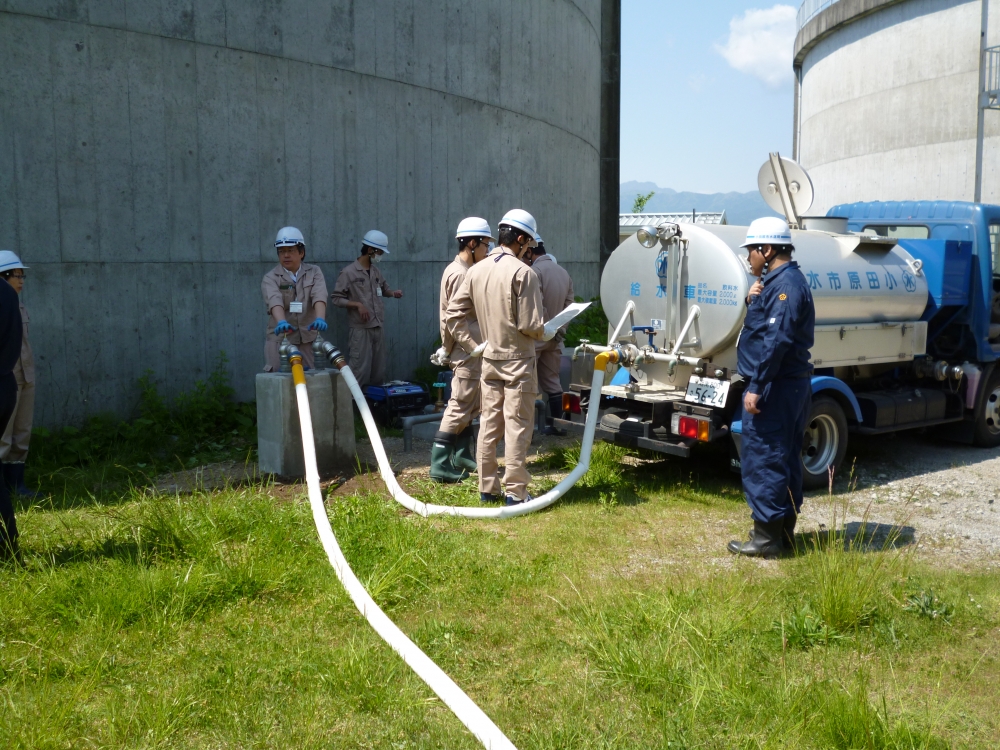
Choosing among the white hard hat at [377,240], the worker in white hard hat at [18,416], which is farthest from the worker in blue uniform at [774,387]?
the worker in white hard hat at [18,416]

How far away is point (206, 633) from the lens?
13.8 ft

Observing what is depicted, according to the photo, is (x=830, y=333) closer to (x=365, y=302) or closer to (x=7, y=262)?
(x=365, y=302)

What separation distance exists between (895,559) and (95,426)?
6245 mm

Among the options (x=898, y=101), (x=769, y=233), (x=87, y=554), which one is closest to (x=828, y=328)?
(x=769, y=233)

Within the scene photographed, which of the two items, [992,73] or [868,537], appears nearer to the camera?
[868,537]

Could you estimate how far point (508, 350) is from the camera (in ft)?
20.3

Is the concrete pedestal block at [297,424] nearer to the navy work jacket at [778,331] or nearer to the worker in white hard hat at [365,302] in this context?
the worker in white hard hat at [365,302]

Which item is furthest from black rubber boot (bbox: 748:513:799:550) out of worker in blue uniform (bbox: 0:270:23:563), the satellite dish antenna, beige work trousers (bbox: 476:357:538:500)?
worker in blue uniform (bbox: 0:270:23:563)

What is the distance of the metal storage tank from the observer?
20359mm

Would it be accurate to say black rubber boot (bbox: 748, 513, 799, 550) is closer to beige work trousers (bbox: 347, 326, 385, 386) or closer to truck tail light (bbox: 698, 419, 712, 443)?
truck tail light (bbox: 698, 419, 712, 443)

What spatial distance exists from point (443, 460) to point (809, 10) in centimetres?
2680

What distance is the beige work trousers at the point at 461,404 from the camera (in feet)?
22.1

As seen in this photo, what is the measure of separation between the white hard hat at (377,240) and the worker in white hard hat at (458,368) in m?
2.49

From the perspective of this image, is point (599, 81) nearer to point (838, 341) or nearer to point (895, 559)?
point (838, 341)
